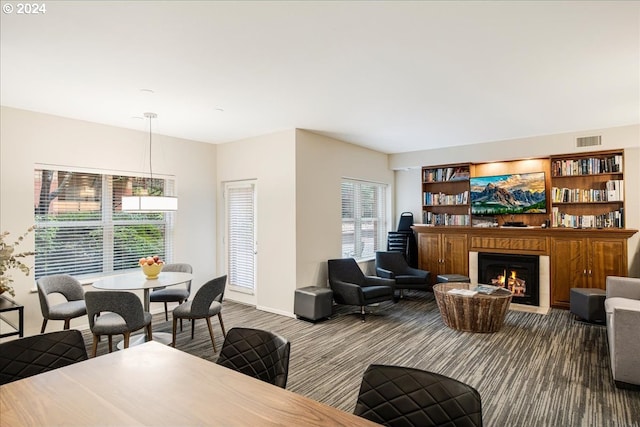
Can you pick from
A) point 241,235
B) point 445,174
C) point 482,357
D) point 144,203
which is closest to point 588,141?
point 445,174

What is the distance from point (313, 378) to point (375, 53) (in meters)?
2.92

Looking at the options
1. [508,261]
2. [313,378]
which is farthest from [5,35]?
[508,261]

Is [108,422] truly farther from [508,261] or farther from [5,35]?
[508,261]

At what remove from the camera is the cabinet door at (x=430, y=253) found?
271 inches

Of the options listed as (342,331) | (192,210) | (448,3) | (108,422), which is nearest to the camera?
(108,422)

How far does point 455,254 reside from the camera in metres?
6.66

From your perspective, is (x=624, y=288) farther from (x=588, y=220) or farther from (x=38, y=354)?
(x=38, y=354)

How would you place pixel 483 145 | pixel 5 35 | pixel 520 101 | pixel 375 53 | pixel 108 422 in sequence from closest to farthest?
pixel 108 422
pixel 5 35
pixel 375 53
pixel 520 101
pixel 483 145

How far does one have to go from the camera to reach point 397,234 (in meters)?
7.25

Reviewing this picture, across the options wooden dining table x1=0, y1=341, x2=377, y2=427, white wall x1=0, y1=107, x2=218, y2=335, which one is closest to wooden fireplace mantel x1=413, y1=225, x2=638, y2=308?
white wall x1=0, y1=107, x2=218, y2=335

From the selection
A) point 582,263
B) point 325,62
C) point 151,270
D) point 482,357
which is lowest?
point 482,357

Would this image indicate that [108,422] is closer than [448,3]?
Yes

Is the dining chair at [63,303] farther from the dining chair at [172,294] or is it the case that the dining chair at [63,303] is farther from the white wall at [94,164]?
the dining chair at [172,294]

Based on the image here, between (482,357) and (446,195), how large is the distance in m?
3.91
